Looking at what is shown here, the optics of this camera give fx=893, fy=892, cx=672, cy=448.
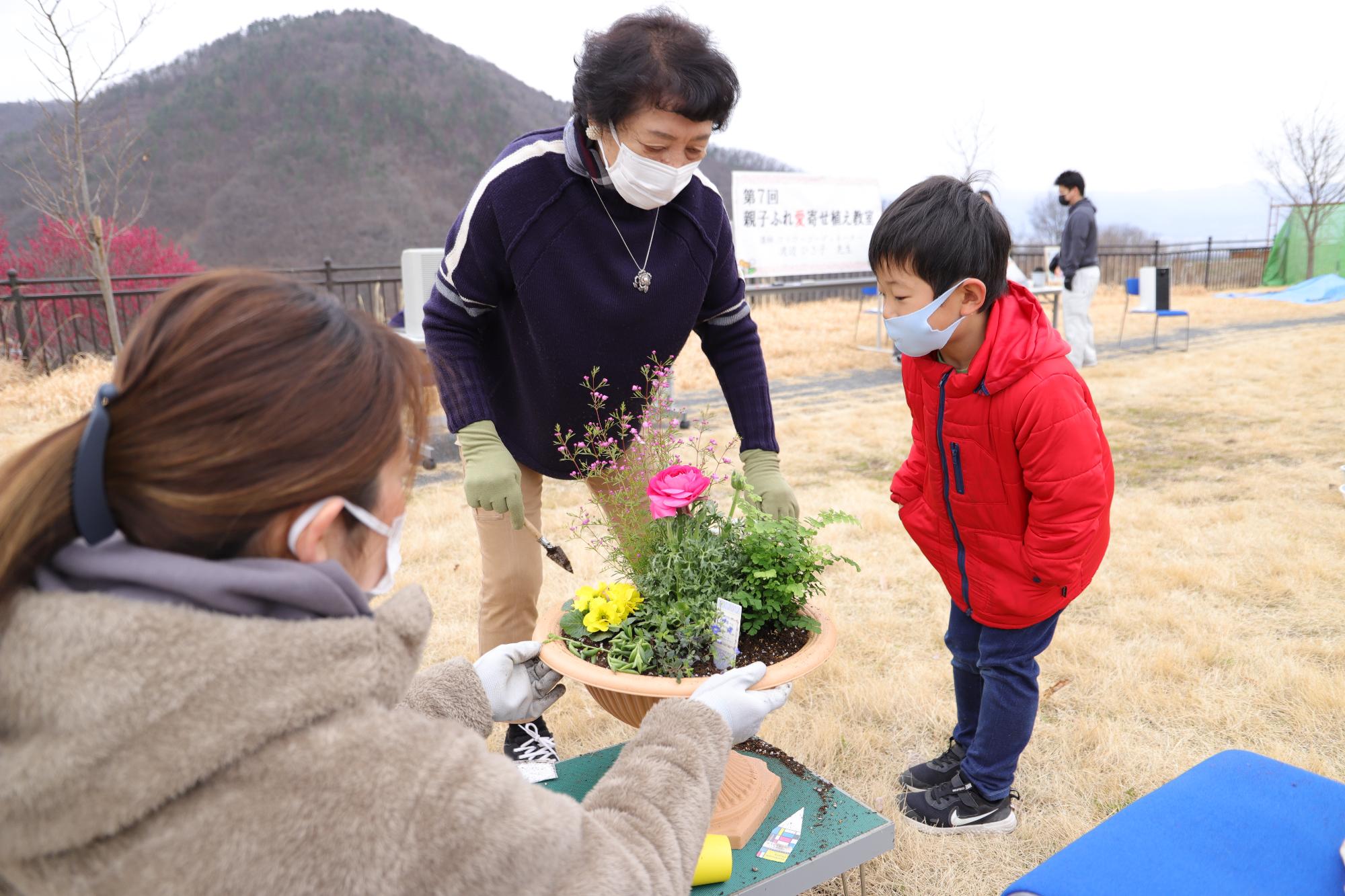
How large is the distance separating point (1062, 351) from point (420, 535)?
10.5 feet

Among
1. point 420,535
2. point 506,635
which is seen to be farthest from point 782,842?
point 420,535

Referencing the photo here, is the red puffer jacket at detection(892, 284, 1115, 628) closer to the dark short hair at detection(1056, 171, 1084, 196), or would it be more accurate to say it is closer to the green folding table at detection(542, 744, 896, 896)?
the green folding table at detection(542, 744, 896, 896)

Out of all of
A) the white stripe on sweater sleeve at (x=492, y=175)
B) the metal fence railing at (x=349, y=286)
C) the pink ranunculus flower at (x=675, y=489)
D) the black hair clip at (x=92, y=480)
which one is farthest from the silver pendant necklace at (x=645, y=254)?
the black hair clip at (x=92, y=480)

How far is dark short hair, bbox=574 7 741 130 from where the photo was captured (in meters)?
1.74

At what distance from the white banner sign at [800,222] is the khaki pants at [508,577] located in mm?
7607

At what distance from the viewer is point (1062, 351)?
1926 millimetres

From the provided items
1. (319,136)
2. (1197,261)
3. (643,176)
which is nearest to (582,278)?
(643,176)

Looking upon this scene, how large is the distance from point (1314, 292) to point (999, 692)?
15.1 metres

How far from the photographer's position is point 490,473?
1899 millimetres

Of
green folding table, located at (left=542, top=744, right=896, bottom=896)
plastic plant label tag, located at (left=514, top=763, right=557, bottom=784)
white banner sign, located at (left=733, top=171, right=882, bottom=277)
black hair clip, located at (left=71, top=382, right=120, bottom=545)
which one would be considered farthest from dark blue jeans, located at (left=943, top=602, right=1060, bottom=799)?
white banner sign, located at (left=733, top=171, right=882, bottom=277)

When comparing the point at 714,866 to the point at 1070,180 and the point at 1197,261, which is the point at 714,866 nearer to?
the point at 1070,180

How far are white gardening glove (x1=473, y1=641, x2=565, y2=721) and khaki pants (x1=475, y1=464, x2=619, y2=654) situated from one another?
26 cm

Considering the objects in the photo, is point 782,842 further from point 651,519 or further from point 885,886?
point 651,519

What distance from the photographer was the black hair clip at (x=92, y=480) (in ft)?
2.57
